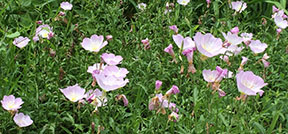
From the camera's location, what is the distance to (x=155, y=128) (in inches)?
72.9

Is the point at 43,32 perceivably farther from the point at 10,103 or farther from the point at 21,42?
the point at 10,103

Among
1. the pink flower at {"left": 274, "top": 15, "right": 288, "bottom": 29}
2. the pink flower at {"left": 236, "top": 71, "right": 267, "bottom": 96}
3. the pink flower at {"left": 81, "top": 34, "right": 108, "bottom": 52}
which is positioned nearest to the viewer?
the pink flower at {"left": 236, "top": 71, "right": 267, "bottom": 96}

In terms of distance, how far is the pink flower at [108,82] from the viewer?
1454 mm

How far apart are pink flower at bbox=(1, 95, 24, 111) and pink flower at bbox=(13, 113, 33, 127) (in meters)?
0.04

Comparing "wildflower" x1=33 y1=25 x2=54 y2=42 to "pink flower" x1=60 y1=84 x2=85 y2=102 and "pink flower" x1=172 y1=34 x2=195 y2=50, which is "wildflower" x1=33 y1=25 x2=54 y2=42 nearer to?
"pink flower" x1=60 y1=84 x2=85 y2=102

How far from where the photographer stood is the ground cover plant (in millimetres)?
1678

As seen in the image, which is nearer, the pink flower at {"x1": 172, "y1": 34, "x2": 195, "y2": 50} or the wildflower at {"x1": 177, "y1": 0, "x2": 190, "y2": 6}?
the pink flower at {"x1": 172, "y1": 34, "x2": 195, "y2": 50}

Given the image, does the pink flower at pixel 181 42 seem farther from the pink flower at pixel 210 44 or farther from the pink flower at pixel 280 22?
the pink flower at pixel 280 22

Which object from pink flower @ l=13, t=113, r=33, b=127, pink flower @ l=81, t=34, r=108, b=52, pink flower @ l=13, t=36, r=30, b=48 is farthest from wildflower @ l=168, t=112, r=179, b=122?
pink flower @ l=13, t=36, r=30, b=48

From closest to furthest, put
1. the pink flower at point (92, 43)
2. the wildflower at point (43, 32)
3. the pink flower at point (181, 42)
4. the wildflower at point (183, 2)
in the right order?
the pink flower at point (181, 42)
the pink flower at point (92, 43)
the wildflower at point (43, 32)
the wildflower at point (183, 2)

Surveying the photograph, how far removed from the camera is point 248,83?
148cm

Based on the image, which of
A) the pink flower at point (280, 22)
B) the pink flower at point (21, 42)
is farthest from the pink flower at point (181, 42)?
the pink flower at point (280, 22)

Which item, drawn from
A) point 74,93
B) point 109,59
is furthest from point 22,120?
point 109,59

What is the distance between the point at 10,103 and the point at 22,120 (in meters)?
0.10
